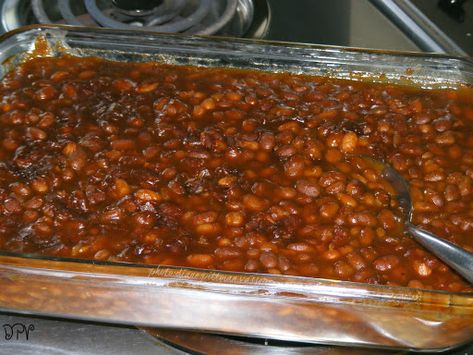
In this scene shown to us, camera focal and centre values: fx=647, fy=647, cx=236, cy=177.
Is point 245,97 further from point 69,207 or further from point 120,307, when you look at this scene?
point 120,307

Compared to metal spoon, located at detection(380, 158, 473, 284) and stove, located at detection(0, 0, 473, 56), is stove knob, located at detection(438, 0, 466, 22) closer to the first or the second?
stove, located at detection(0, 0, 473, 56)

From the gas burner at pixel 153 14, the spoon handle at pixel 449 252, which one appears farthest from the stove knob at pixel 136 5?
the spoon handle at pixel 449 252

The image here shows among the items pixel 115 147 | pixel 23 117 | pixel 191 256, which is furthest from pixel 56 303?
pixel 23 117

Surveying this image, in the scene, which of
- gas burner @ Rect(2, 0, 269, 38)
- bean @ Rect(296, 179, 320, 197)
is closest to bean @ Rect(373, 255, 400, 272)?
bean @ Rect(296, 179, 320, 197)

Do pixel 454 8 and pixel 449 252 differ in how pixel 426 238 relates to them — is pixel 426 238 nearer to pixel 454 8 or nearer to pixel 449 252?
pixel 449 252

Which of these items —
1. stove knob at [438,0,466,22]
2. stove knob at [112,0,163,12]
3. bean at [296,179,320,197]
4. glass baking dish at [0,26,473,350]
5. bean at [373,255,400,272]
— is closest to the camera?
glass baking dish at [0,26,473,350]

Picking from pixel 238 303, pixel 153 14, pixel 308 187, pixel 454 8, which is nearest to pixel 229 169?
pixel 308 187

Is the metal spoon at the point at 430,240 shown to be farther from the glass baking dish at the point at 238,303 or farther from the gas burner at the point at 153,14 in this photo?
the gas burner at the point at 153,14
